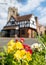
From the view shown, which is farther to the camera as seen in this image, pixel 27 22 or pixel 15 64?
pixel 27 22

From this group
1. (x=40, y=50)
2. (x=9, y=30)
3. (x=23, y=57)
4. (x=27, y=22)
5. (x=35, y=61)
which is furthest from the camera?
(x=9, y=30)

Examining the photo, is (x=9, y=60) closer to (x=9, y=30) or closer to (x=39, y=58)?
(x=39, y=58)

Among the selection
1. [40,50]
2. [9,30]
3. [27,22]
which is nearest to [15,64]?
[40,50]

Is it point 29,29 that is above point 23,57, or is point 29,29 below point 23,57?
below

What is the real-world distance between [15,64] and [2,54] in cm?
20

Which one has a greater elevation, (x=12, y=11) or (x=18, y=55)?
(x=12, y=11)

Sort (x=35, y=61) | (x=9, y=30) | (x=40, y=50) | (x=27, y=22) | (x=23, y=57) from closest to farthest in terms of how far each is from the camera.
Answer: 1. (x=23, y=57)
2. (x=35, y=61)
3. (x=40, y=50)
4. (x=27, y=22)
5. (x=9, y=30)

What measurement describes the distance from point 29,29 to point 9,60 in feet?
166

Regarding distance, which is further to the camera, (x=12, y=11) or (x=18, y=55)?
(x=12, y=11)

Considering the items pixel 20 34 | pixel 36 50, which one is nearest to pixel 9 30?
pixel 20 34

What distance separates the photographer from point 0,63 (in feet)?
8.16

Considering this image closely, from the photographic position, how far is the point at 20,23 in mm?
54469

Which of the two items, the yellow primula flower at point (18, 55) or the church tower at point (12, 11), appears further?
the church tower at point (12, 11)

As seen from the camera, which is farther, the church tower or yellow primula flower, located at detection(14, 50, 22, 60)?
the church tower
